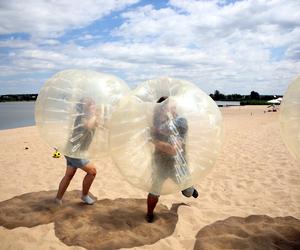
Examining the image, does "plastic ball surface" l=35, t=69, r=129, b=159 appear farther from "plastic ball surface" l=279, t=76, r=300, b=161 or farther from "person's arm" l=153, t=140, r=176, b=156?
"plastic ball surface" l=279, t=76, r=300, b=161

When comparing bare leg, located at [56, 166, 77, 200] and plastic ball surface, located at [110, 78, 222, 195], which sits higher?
plastic ball surface, located at [110, 78, 222, 195]

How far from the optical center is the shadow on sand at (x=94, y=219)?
3.95 metres

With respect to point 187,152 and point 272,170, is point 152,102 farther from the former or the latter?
point 272,170

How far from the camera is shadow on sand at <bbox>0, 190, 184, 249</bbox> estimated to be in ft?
13.0

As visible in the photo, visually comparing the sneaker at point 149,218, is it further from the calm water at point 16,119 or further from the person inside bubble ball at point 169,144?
the calm water at point 16,119

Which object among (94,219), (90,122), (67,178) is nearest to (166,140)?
(90,122)

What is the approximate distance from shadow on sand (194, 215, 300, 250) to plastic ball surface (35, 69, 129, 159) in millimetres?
1744

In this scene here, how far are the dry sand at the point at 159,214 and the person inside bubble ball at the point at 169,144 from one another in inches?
41.2

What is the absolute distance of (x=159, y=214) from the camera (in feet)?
15.5

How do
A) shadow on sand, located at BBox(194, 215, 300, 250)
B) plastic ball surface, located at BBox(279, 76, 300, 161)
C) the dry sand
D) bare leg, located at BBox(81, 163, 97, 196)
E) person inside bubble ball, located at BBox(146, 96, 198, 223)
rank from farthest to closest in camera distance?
bare leg, located at BBox(81, 163, 97, 196) → the dry sand → shadow on sand, located at BBox(194, 215, 300, 250) → plastic ball surface, located at BBox(279, 76, 300, 161) → person inside bubble ball, located at BBox(146, 96, 198, 223)

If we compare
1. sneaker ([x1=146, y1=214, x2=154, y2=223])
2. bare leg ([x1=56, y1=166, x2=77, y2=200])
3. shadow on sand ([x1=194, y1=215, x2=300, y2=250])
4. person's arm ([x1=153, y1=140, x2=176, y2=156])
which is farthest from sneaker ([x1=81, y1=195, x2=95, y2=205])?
person's arm ([x1=153, y1=140, x2=176, y2=156])

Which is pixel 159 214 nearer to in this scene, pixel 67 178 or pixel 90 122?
pixel 67 178

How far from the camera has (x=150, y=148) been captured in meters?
3.32

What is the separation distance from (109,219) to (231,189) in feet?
8.78
